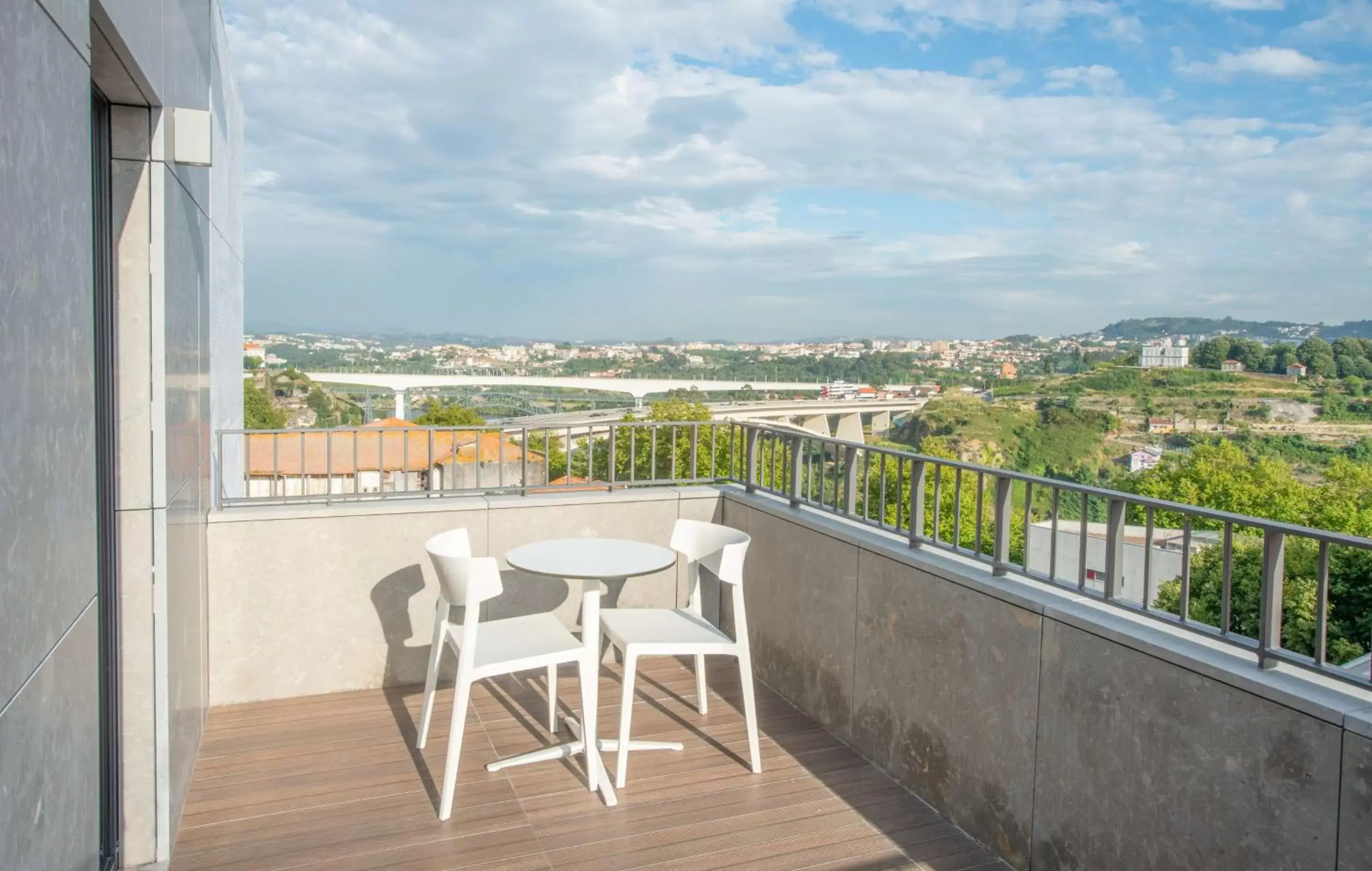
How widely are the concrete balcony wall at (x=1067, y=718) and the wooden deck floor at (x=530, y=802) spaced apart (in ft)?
0.75

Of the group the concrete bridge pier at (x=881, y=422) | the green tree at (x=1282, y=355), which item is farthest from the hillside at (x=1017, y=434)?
the green tree at (x=1282, y=355)

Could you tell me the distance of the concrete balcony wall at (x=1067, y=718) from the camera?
2.11m

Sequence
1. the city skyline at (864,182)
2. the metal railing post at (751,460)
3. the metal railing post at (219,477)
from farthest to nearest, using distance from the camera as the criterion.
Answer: the city skyline at (864,182) → the metal railing post at (751,460) → the metal railing post at (219,477)

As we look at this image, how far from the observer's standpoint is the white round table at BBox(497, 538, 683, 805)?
358cm

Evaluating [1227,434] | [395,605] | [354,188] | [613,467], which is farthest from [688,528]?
[354,188]

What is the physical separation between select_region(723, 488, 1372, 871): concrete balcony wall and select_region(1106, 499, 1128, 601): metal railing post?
0.09 metres

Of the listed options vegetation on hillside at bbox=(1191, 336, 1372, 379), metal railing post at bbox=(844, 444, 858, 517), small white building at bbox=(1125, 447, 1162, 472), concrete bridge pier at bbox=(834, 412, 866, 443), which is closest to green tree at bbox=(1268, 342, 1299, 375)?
vegetation on hillside at bbox=(1191, 336, 1372, 379)

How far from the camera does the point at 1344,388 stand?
3500 centimetres

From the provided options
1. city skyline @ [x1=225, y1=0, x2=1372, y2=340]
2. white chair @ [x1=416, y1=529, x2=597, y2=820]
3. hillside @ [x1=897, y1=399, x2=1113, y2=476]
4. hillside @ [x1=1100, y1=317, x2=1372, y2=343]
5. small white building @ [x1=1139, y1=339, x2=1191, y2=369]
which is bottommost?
hillside @ [x1=897, y1=399, x2=1113, y2=476]

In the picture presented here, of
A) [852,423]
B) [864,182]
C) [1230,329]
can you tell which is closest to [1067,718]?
[852,423]

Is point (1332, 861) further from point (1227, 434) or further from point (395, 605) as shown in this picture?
point (1227, 434)

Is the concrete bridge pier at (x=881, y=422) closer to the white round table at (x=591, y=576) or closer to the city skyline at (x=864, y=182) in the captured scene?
the city skyline at (x=864, y=182)

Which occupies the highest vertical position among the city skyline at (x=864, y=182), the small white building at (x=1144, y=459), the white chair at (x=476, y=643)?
the city skyline at (x=864, y=182)

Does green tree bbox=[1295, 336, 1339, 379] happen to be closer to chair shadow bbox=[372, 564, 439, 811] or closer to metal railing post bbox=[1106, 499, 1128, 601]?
metal railing post bbox=[1106, 499, 1128, 601]
